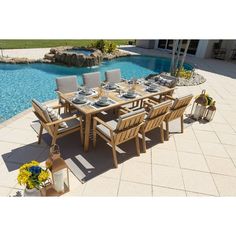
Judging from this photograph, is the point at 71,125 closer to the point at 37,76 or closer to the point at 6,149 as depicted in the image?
the point at 6,149

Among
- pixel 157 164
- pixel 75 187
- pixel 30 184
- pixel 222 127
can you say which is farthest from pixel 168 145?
pixel 30 184

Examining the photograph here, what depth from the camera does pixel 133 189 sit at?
3.95 m

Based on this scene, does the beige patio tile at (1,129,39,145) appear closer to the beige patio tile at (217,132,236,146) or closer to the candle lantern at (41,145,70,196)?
the candle lantern at (41,145,70,196)

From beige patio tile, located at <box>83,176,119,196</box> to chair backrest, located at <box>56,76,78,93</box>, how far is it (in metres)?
3.14

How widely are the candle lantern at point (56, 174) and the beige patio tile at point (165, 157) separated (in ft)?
6.97

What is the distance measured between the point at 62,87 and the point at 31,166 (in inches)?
133

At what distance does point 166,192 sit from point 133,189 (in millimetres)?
638

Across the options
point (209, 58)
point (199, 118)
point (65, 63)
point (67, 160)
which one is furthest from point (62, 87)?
point (209, 58)

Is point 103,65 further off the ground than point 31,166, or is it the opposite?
point 31,166

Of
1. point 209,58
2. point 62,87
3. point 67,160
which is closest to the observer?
point 67,160

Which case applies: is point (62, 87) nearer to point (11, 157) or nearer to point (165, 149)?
point (11, 157)

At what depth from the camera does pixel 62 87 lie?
6125 millimetres

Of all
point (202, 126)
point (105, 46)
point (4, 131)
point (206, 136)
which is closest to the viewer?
point (4, 131)

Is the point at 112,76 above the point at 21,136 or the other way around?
above
